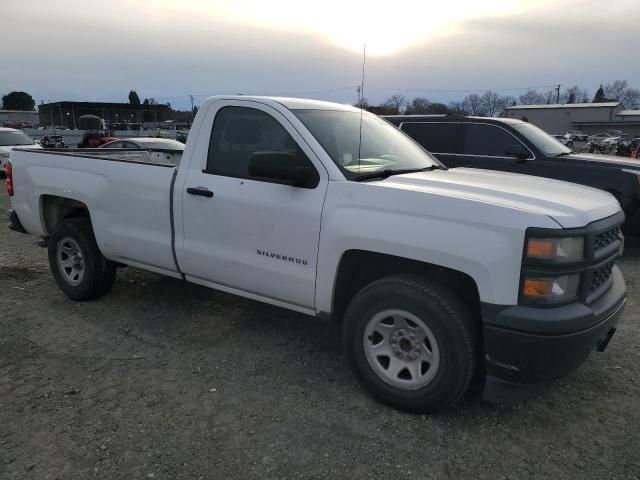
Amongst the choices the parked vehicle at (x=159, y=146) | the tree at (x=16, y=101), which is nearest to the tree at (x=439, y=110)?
the parked vehicle at (x=159, y=146)

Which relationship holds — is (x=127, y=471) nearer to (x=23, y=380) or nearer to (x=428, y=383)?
(x=23, y=380)

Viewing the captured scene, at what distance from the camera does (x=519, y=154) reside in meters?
7.44

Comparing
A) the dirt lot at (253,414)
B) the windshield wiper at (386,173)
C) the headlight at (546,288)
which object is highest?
the windshield wiper at (386,173)

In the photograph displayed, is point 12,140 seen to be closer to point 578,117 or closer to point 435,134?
point 435,134

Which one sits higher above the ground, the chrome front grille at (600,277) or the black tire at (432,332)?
the chrome front grille at (600,277)

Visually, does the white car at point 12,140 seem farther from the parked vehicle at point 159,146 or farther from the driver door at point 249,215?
the driver door at point 249,215

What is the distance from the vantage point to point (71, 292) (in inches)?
200

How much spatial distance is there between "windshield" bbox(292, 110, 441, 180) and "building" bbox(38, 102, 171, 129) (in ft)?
318

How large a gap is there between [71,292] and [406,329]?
11.7ft

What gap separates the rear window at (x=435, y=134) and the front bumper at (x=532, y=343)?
5605 mm

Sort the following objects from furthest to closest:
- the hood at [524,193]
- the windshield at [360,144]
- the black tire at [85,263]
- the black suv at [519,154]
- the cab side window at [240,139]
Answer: the black suv at [519,154] < the black tire at [85,263] < the cab side window at [240,139] < the windshield at [360,144] < the hood at [524,193]

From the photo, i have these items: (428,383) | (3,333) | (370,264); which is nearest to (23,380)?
(3,333)

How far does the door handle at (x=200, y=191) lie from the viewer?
383 centimetres

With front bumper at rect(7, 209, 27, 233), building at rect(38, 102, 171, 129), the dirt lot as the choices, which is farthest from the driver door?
building at rect(38, 102, 171, 129)
